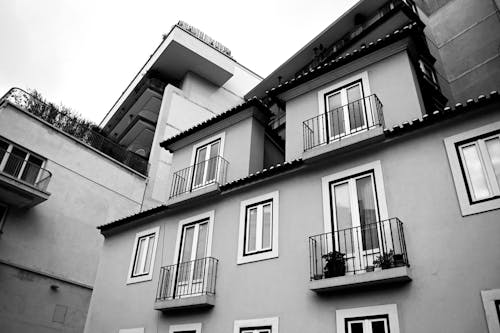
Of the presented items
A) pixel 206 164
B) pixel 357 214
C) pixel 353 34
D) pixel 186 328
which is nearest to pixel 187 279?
pixel 186 328

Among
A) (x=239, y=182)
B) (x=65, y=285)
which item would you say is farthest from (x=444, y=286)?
(x=65, y=285)

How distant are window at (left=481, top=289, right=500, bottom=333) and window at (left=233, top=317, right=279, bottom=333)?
14.8ft

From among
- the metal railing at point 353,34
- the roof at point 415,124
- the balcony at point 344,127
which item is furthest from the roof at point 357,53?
the metal railing at point 353,34

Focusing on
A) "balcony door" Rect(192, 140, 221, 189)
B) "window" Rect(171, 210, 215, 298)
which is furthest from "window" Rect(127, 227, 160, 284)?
"balcony door" Rect(192, 140, 221, 189)

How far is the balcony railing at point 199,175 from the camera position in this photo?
13806 millimetres

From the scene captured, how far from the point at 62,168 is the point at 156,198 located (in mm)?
6304

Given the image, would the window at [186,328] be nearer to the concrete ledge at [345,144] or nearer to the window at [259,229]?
the window at [259,229]

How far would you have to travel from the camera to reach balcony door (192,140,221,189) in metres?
14.1

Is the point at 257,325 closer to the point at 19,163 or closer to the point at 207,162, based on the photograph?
the point at 207,162

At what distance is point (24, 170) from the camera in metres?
19.1

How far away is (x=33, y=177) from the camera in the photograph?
1938cm

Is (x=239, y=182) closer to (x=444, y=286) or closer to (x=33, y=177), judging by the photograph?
(x=444, y=286)

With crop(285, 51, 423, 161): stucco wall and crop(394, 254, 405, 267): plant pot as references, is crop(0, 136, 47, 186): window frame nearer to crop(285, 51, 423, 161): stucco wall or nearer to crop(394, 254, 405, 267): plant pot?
crop(285, 51, 423, 161): stucco wall

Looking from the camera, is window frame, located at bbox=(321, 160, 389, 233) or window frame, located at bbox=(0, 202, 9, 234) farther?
window frame, located at bbox=(0, 202, 9, 234)
